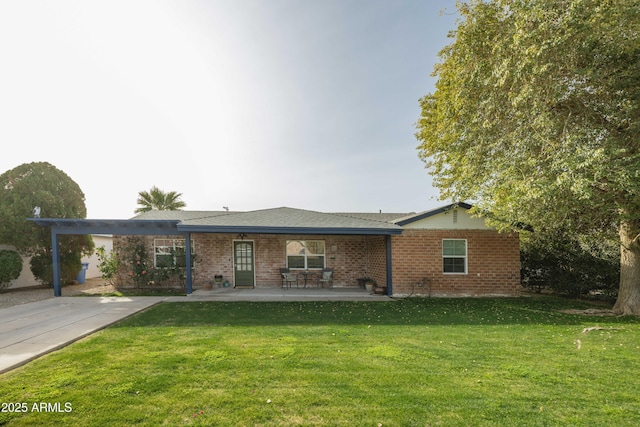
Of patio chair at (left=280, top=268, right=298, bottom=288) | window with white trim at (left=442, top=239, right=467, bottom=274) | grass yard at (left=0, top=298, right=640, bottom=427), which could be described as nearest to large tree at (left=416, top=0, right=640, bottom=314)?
window with white trim at (left=442, top=239, right=467, bottom=274)

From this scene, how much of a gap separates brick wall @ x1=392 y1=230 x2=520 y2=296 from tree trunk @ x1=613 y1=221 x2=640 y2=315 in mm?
2988

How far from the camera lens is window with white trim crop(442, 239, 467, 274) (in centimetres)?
1120

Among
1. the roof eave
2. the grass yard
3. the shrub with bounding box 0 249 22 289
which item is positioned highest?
the roof eave

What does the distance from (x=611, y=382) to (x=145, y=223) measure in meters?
12.5

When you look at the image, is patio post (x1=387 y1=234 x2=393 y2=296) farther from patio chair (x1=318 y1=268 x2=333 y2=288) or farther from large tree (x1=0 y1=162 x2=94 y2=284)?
large tree (x1=0 y1=162 x2=94 y2=284)

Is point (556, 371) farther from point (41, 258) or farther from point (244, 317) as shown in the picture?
point (41, 258)

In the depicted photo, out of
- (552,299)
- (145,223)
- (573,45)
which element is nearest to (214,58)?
(145,223)

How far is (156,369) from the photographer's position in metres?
4.20

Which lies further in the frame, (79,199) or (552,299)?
(79,199)

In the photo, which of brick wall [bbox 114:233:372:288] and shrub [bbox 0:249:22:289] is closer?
shrub [bbox 0:249:22:289]

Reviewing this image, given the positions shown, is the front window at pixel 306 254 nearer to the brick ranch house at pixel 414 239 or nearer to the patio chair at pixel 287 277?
the patio chair at pixel 287 277

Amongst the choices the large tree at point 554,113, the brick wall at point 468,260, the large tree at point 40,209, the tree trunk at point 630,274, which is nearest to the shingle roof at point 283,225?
the brick wall at point 468,260

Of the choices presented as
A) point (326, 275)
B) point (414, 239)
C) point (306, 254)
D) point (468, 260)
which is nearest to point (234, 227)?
point (306, 254)

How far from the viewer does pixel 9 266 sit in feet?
39.3
